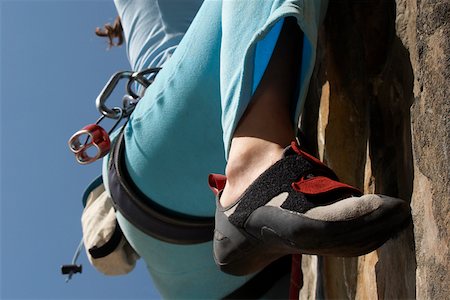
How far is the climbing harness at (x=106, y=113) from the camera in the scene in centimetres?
156

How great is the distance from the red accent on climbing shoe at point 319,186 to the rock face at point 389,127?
112mm

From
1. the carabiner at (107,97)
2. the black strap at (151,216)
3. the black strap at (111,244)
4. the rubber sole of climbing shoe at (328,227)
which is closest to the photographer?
the rubber sole of climbing shoe at (328,227)

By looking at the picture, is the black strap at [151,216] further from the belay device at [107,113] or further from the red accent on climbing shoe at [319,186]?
the red accent on climbing shoe at [319,186]

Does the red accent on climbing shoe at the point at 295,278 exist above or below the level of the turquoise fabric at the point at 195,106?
below

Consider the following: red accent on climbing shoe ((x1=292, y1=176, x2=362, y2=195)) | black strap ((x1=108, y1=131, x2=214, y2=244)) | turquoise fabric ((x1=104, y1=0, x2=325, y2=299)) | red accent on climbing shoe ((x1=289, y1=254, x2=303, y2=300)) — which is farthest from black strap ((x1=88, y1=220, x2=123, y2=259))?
red accent on climbing shoe ((x1=292, y1=176, x2=362, y2=195))

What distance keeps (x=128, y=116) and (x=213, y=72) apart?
0.38 meters

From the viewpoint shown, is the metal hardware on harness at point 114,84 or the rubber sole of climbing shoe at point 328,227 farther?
the metal hardware on harness at point 114,84

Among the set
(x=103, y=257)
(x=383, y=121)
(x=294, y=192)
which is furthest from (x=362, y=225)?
(x=103, y=257)

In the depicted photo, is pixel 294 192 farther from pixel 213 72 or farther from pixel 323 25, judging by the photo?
pixel 323 25

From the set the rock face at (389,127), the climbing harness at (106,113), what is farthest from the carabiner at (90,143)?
the rock face at (389,127)

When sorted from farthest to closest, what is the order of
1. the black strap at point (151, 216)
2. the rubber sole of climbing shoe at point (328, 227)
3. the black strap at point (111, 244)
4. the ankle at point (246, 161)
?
the black strap at point (111, 244) < the black strap at point (151, 216) < the ankle at point (246, 161) < the rubber sole of climbing shoe at point (328, 227)

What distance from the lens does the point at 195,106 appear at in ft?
4.52

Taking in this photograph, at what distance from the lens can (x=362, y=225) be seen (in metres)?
0.90

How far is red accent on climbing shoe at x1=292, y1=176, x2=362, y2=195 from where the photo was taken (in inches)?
36.9
